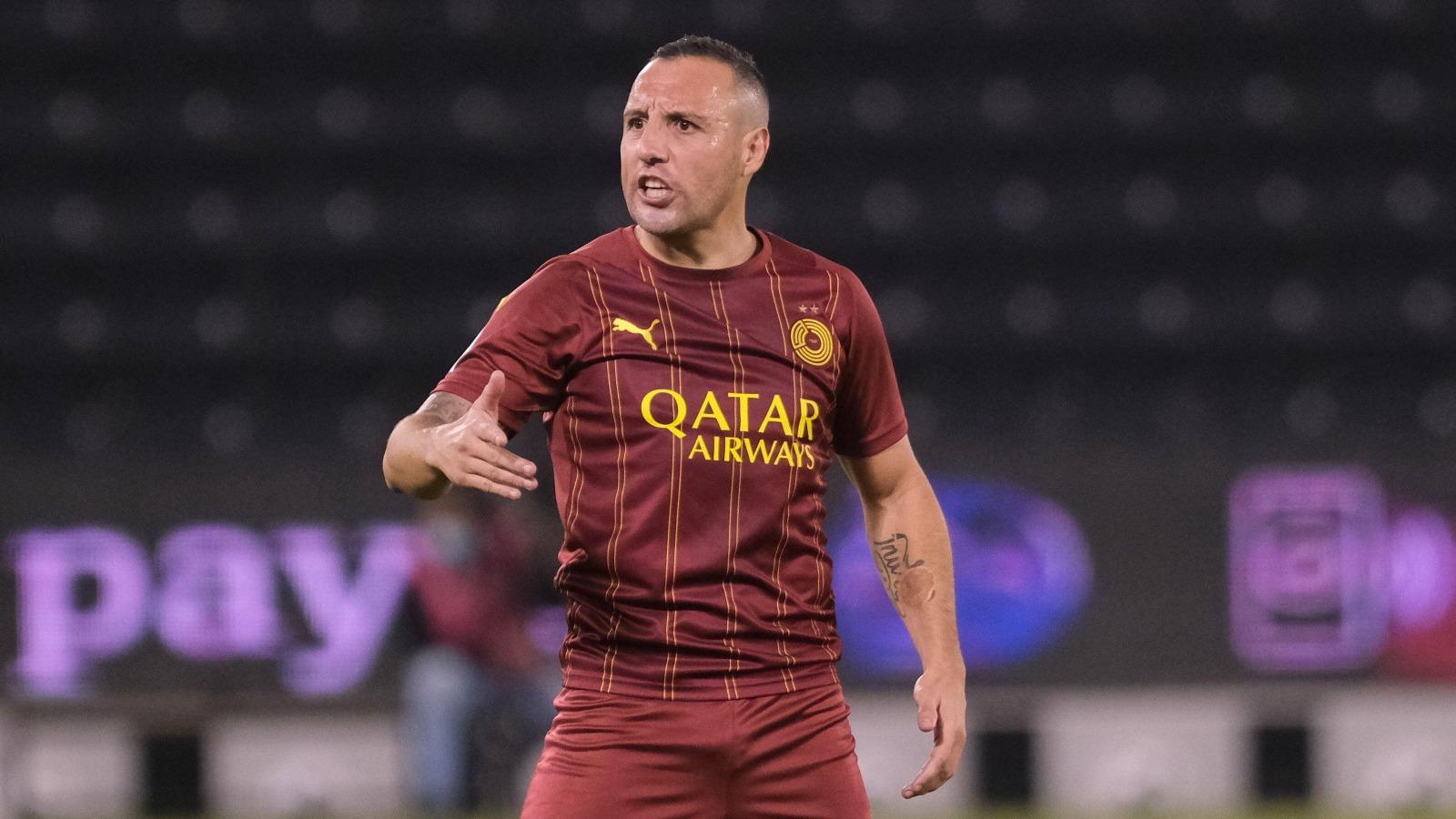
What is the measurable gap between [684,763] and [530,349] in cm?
67

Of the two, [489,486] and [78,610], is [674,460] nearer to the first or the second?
[489,486]

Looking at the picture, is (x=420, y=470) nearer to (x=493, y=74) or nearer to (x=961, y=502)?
(x=961, y=502)

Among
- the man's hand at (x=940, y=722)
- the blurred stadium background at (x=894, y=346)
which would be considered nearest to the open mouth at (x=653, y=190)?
the man's hand at (x=940, y=722)

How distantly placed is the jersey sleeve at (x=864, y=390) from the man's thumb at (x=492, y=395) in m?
0.67

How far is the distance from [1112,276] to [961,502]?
94.4 inches

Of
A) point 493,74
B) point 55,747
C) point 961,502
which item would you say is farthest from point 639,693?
point 493,74

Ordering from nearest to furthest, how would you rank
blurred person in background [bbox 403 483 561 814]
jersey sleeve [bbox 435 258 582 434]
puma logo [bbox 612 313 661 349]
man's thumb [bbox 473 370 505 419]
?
man's thumb [bbox 473 370 505 419] → jersey sleeve [bbox 435 258 582 434] → puma logo [bbox 612 313 661 349] → blurred person in background [bbox 403 483 561 814]

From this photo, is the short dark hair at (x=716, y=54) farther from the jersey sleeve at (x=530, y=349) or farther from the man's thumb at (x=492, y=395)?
the man's thumb at (x=492, y=395)

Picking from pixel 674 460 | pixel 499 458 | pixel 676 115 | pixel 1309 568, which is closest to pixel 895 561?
pixel 674 460

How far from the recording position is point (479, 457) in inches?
111

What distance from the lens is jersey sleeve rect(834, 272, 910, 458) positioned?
11.3 feet

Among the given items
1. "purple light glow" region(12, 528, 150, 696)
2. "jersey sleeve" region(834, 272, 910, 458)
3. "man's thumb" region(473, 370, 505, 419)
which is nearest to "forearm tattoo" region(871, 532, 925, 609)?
"jersey sleeve" region(834, 272, 910, 458)

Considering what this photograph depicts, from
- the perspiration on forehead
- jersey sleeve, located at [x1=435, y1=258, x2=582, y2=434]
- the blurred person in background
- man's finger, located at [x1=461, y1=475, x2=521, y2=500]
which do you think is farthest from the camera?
the blurred person in background

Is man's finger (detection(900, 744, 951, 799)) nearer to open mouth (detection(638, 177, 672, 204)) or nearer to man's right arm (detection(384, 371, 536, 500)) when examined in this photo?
man's right arm (detection(384, 371, 536, 500))
